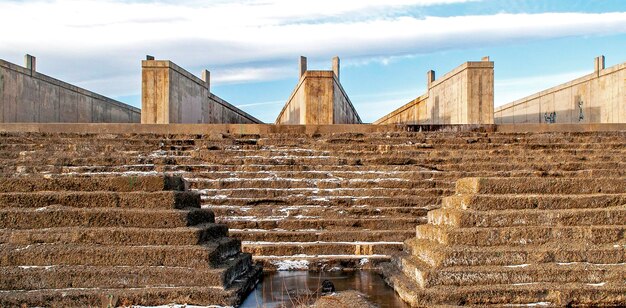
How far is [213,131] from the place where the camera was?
12.1m

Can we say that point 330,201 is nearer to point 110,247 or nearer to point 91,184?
point 91,184

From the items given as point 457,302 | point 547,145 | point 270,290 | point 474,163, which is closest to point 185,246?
point 270,290

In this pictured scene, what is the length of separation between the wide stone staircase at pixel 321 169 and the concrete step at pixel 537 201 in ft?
5.91

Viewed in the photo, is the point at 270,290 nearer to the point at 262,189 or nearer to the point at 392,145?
the point at 262,189

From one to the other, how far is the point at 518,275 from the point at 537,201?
94cm

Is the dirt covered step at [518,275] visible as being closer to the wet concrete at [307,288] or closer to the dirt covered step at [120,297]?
the wet concrete at [307,288]

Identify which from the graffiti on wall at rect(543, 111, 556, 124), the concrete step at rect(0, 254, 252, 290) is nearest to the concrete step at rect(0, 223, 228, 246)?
the concrete step at rect(0, 254, 252, 290)

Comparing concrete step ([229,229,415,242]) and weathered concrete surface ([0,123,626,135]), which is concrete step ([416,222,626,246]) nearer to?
concrete step ([229,229,415,242])

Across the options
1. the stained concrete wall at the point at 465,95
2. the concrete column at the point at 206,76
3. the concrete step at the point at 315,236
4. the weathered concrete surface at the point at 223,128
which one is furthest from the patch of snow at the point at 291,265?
the concrete column at the point at 206,76

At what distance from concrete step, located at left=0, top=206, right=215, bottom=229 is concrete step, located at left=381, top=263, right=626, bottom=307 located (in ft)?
7.93

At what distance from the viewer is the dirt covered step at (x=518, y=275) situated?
17.4ft

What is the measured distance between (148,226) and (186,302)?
929 mm

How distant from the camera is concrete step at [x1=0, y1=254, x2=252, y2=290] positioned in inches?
204

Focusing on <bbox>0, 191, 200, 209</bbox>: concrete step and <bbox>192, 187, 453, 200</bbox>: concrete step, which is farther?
<bbox>192, 187, 453, 200</bbox>: concrete step
